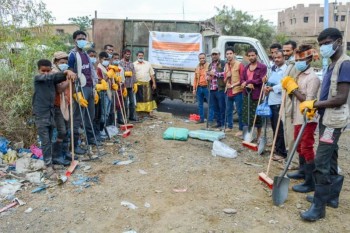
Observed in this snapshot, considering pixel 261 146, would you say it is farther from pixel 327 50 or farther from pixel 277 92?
pixel 327 50

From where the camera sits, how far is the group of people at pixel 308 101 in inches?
133

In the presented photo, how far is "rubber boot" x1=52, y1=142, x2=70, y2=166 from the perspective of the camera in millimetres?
5023

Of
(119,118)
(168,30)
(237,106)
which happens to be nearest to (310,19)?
(168,30)

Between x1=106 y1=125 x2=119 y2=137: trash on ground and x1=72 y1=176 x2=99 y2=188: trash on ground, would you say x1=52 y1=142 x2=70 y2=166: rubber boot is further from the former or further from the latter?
x1=106 y1=125 x2=119 y2=137: trash on ground

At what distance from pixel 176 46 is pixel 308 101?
223 inches

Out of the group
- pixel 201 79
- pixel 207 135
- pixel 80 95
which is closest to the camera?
pixel 80 95

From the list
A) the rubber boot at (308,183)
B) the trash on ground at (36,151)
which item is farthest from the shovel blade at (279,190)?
the trash on ground at (36,151)

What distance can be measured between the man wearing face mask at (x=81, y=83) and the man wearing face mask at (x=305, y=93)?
316cm

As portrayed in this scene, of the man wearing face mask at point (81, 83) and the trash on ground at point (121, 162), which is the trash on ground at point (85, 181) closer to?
the trash on ground at point (121, 162)

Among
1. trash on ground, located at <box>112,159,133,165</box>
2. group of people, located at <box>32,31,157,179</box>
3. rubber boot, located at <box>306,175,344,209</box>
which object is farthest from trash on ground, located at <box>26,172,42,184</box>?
rubber boot, located at <box>306,175,344,209</box>

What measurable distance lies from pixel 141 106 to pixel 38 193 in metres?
4.77

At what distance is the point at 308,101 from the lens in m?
3.63

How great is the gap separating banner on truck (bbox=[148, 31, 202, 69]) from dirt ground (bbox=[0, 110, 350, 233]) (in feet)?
12.2

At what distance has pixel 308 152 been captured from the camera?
421 cm
